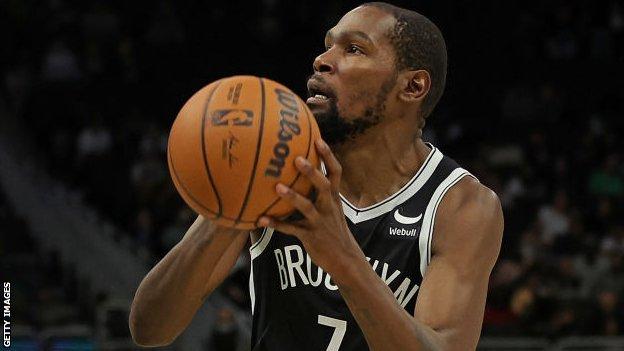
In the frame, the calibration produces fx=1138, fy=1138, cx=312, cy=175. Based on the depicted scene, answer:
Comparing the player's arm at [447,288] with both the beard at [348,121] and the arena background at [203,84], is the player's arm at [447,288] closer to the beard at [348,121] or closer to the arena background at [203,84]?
the beard at [348,121]

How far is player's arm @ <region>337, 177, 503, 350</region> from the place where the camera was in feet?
9.19

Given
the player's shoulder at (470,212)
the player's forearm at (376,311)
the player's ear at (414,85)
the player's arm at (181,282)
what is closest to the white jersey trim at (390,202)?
the player's shoulder at (470,212)

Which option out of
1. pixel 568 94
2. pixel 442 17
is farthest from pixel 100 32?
pixel 568 94

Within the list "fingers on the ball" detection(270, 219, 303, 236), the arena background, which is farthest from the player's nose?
the arena background

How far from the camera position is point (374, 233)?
3398 mm

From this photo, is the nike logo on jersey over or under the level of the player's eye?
under

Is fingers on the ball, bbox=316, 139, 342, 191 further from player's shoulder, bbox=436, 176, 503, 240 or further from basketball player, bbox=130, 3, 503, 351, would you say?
player's shoulder, bbox=436, 176, 503, 240

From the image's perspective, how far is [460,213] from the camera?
10.9 feet

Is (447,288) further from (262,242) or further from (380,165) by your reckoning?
(262,242)

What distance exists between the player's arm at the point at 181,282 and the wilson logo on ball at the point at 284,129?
0.56 meters

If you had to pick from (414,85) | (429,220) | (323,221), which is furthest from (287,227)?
(414,85)

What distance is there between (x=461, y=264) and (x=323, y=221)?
698 millimetres

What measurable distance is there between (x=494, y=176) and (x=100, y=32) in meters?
4.89

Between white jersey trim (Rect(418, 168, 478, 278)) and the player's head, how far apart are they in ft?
0.76
